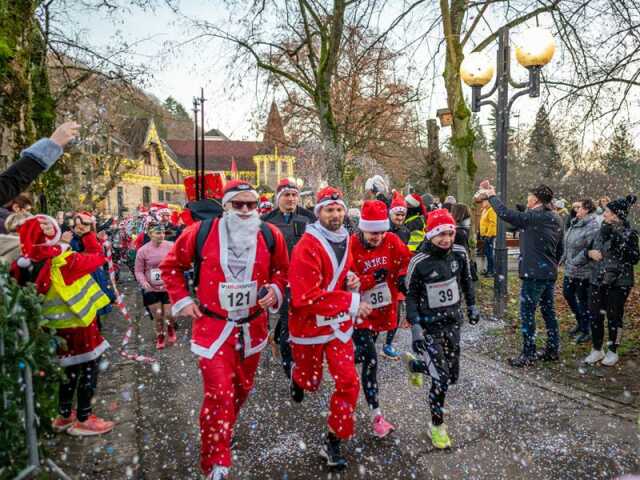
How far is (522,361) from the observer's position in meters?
5.88

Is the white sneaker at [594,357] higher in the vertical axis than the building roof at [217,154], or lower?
lower

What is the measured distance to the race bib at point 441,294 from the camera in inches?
162

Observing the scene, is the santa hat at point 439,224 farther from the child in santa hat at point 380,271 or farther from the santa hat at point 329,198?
the santa hat at point 329,198

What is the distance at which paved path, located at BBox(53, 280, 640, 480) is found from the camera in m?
3.59

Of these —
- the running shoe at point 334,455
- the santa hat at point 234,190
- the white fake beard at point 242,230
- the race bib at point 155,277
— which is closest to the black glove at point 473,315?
the running shoe at point 334,455

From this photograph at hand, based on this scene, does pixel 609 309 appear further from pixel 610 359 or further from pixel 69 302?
pixel 69 302

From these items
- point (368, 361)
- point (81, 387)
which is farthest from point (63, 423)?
point (368, 361)

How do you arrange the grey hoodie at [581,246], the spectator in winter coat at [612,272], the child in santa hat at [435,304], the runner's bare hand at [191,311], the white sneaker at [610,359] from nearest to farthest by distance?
the runner's bare hand at [191,311] < the child in santa hat at [435,304] < the spectator in winter coat at [612,272] < the white sneaker at [610,359] < the grey hoodie at [581,246]

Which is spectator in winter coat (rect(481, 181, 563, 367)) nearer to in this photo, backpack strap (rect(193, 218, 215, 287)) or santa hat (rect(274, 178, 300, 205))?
santa hat (rect(274, 178, 300, 205))

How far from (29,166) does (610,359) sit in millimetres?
6121

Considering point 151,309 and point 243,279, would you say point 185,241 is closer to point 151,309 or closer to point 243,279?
point 243,279

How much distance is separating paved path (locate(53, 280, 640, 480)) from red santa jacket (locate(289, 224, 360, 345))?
3.04 ft

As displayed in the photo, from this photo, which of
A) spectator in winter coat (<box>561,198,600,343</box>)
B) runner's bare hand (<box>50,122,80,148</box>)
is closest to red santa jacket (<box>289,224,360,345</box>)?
runner's bare hand (<box>50,122,80,148</box>)

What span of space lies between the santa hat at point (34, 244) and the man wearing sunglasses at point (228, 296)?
3.12 feet
